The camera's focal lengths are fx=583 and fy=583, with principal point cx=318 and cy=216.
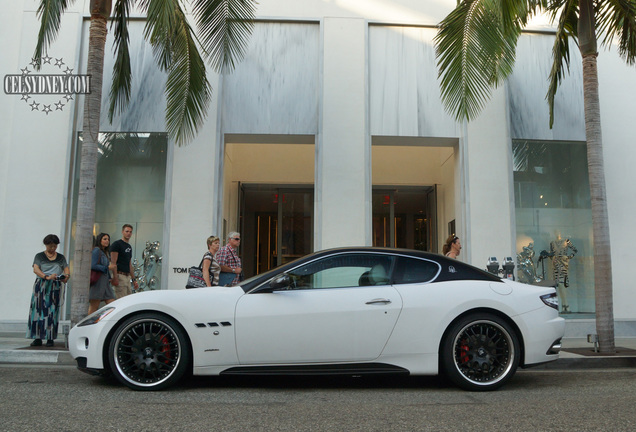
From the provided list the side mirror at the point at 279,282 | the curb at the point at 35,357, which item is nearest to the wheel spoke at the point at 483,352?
the side mirror at the point at 279,282

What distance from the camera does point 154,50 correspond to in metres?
9.30

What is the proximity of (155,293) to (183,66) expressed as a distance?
520 cm

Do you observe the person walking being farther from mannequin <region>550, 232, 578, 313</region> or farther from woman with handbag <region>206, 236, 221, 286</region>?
mannequin <region>550, 232, 578, 313</region>

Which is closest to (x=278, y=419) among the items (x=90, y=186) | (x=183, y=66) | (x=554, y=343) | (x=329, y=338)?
(x=329, y=338)

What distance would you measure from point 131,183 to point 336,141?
13.4 ft

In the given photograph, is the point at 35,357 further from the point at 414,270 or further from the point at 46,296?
the point at 414,270

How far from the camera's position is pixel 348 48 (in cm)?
1170

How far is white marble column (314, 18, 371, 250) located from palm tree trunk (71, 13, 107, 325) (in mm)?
4433

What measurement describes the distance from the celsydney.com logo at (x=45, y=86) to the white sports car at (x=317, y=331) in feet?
23.5

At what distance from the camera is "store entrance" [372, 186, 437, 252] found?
1552 centimetres

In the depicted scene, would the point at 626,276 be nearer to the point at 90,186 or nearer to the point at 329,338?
the point at 329,338

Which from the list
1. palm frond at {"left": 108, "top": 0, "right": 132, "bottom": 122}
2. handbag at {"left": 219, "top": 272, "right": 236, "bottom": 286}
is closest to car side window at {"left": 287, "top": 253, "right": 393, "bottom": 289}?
handbag at {"left": 219, "top": 272, "right": 236, "bottom": 286}

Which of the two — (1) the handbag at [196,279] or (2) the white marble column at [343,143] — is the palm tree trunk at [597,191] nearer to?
(2) the white marble column at [343,143]

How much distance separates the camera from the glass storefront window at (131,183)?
36.8 feet
